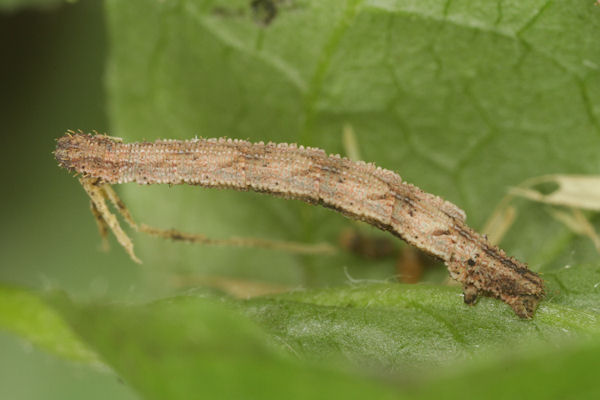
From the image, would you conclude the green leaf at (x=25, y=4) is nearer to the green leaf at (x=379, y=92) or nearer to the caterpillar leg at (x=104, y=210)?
the green leaf at (x=379, y=92)

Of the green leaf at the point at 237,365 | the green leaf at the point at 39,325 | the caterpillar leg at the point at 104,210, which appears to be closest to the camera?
the green leaf at the point at 237,365

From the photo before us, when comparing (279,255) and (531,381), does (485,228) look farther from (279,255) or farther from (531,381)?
(531,381)

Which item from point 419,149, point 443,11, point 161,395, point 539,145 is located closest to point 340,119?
point 419,149

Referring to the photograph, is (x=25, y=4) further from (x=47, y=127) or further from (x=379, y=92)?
(x=379, y=92)

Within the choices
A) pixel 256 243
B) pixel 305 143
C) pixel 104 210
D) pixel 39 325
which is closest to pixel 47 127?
pixel 104 210

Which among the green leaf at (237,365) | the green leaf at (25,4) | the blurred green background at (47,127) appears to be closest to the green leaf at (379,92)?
the green leaf at (25,4)
